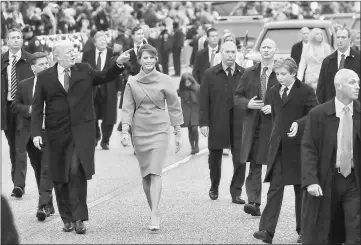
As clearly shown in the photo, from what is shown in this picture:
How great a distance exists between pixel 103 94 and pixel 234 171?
246 inches

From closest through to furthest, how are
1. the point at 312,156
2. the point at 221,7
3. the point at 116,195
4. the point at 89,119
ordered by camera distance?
the point at 312,156 < the point at 89,119 < the point at 116,195 < the point at 221,7

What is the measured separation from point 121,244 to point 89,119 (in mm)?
1466

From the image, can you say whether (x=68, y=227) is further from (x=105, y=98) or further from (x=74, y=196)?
(x=105, y=98)

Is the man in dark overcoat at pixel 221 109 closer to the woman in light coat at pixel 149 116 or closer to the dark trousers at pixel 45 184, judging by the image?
the woman in light coat at pixel 149 116

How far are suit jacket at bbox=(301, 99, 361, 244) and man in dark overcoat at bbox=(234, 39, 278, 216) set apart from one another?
8.05 feet

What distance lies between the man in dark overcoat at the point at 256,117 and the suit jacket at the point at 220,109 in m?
0.85

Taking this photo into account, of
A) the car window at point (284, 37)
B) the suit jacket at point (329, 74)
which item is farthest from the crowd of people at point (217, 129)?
the car window at point (284, 37)

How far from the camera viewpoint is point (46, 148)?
12359mm

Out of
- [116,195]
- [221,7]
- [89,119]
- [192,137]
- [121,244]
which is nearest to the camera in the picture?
[121,244]

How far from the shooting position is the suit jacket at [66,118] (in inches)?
453

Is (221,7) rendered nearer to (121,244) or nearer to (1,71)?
(1,71)

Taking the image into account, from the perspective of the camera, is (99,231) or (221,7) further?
(221,7)

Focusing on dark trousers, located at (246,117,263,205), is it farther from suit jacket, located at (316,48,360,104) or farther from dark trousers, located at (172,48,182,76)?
dark trousers, located at (172,48,182,76)

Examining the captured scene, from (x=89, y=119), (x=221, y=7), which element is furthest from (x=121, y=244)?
(x=221, y=7)
